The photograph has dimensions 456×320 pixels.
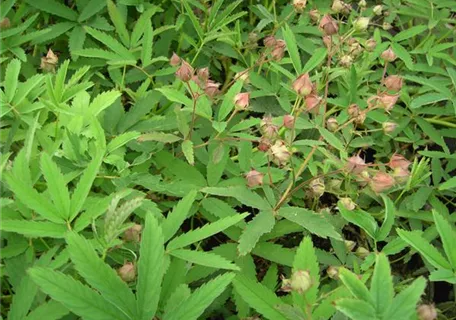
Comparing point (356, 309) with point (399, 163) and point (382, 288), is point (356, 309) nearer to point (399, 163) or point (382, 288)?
point (382, 288)

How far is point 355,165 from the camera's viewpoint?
48.3 inches

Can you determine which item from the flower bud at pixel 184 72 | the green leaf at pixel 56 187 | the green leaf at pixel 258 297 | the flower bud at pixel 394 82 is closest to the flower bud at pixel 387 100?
the flower bud at pixel 394 82

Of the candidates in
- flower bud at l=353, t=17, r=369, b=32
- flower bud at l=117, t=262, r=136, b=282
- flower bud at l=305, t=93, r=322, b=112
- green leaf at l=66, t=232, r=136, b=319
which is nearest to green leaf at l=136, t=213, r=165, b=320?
green leaf at l=66, t=232, r=136, b=319

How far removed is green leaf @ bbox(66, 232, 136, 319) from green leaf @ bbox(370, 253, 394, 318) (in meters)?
0.36

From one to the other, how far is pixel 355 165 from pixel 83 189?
58 cm

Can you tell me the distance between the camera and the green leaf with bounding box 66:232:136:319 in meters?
0.84

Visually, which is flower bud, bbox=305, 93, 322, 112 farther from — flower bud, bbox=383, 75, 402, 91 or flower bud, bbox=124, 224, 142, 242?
flower bud, bbox=124, 224, 142, 242

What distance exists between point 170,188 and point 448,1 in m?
1.31

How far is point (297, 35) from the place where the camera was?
1.92m

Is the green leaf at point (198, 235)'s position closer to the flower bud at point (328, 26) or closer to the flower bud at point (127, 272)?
the flower bud at point (127, 272)

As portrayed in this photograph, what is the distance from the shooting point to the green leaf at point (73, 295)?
0.82 m

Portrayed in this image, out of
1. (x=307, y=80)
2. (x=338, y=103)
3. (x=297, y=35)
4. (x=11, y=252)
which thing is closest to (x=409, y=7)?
(x=297, y=35)

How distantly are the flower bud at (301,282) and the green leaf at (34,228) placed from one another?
0.39 metres

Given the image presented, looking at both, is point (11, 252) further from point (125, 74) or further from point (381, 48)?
point (381, 48)
